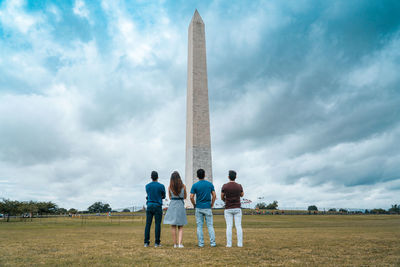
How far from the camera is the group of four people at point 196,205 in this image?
7.79 m

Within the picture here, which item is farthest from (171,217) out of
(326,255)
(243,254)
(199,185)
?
(326,255)

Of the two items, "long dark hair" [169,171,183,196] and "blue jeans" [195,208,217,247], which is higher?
"long dark hair" [169,171,183,196]

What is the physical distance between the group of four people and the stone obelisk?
110 ft

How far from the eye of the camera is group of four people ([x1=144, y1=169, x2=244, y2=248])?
7.79 m

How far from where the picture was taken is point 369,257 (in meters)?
6.39

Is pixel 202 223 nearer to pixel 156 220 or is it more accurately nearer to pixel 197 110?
pixel 156 220

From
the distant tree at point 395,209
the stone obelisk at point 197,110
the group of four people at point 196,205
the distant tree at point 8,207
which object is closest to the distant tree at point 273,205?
the distant tree at point 395,209

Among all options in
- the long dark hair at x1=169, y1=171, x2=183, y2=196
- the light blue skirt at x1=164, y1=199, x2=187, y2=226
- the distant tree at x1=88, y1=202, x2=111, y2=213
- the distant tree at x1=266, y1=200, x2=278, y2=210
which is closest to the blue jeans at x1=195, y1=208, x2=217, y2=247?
the light blue skirt at x1=164, y1=199, x2=187, y2=226

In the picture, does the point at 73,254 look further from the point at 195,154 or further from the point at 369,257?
the point at 195,154

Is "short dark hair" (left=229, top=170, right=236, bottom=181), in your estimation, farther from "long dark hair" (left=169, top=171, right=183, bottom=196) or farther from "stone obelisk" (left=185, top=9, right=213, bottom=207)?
"stone obelisk" (left=185, top=9, right=213, bottom=207)

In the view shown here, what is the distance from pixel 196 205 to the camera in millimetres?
8086

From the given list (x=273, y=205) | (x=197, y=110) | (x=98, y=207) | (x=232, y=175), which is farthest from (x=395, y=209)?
(x=232, y=175)

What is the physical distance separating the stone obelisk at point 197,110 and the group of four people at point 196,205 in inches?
1320

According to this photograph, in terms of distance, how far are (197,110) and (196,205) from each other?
34.9 metres
